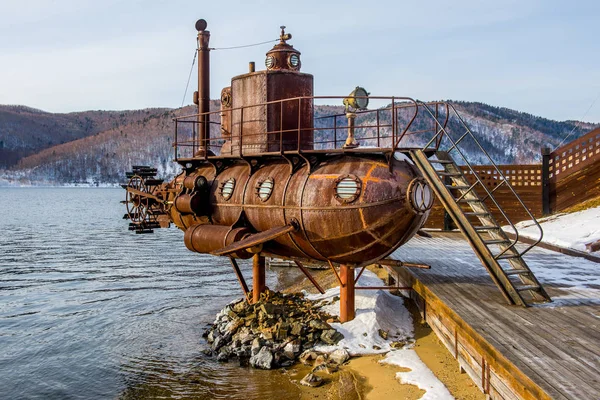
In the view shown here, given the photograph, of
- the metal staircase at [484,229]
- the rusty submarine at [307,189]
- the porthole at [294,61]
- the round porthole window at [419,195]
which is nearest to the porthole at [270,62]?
the rusty submarine at [307,189]

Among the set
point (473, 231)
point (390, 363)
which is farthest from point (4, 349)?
point (473, 231)

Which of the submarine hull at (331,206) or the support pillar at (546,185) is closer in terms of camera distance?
the submarine hull at (331,206)

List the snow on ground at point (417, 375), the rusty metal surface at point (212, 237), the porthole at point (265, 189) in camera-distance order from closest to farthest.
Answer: the snow on ground at point (417, 375)
the porthole at point (265, 189)
the rusty metal surface at point (212, 237)

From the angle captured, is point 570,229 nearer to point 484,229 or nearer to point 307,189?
point 484,229

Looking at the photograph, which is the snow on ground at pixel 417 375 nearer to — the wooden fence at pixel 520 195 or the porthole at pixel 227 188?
the porthole at pixel 227 188

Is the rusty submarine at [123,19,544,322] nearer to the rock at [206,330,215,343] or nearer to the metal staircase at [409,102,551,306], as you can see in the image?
the metal staircase at [409,102,551,306]

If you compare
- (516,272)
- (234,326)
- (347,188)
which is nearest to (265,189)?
(347,188)

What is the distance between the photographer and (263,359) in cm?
1195

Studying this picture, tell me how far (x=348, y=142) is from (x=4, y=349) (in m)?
11.9

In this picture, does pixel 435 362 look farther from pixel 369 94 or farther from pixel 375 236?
pixel 369 94

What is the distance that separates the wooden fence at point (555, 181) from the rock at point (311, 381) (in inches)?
570

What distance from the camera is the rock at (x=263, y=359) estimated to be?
465 inches

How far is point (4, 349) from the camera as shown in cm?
1584

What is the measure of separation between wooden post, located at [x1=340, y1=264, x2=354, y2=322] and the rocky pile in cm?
37
